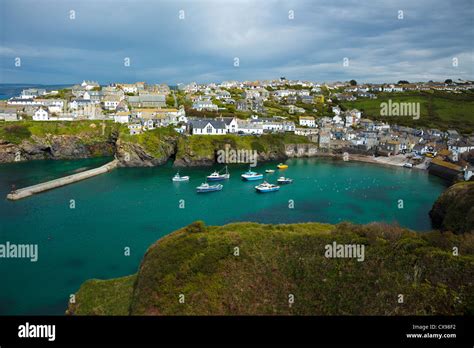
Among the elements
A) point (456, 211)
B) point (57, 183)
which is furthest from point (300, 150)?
point (57, 183)

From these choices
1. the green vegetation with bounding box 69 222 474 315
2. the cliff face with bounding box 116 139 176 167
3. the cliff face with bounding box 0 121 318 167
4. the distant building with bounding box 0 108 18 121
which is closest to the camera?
the green vegetation with bounding box 69 222 474 315

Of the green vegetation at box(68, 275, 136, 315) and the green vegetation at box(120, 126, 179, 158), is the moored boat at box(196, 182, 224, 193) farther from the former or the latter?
the green vegetation at box(68, 275, 136, 315)

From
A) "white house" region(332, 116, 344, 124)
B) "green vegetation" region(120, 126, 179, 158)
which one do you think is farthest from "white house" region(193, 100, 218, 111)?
"white house" region(332, 116, 344, 124)

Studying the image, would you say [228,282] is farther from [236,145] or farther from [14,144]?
[14,144]

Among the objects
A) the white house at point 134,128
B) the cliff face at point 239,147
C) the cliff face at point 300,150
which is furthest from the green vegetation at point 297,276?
the cliff face at point 300,150

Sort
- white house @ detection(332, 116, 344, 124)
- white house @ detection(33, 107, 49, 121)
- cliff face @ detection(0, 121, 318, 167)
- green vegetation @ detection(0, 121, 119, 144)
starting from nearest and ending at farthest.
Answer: cliff face @ detection(0, 121, 318, 167) < green vegetation @ detection(0, 121, 119, 144) < white house @ detection(33, 107, 49, 121) < white house @ detection(332, 116, 344, 124)

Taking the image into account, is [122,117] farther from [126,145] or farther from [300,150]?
[300,150]

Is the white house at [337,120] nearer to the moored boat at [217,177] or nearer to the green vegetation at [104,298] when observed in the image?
the moored boat at [217,177]
